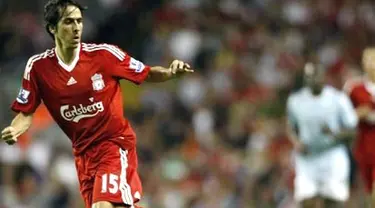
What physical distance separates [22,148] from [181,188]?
2069mm

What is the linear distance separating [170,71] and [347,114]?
3.51m

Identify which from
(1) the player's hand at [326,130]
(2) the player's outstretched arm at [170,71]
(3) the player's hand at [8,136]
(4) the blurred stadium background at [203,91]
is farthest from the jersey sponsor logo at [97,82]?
(4) the blurred stadium background at [203,91]

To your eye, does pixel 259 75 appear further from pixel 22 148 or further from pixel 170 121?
pixel 22 148

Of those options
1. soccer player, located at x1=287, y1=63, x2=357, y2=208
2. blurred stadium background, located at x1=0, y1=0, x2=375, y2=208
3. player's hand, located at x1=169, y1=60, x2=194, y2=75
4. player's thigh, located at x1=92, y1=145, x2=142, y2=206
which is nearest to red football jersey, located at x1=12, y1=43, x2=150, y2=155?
player's thigh, located at x1=92, y1=145, x2=142, y2=206

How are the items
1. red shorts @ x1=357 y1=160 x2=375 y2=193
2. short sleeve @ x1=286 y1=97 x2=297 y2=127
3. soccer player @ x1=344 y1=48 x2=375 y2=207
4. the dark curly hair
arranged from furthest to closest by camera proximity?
short sleeve @ x1=286 y1=97 x2=297 y2=127, red shorts @ x1=357 y1=160 x2=375 y2=193, soccer player @ x1=344 y1=48 x2=375 y2=207, the dark curly hair

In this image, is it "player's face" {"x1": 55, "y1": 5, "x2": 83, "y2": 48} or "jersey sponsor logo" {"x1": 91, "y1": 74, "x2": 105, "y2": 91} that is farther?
"jersey sponsor logo" {"x1": 91, "y1": 74, "x2": 105, "y2": 91}

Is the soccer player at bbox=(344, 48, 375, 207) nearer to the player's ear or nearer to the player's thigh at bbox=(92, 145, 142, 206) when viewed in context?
the player's thigh at bbox=(92, 145, 142, 206)

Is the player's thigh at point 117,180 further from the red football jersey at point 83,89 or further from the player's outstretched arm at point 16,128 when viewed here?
the player's outstretched arm at point 16,128

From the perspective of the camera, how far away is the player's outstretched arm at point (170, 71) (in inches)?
339

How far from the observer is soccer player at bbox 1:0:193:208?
8805 millimetres

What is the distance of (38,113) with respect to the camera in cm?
1733

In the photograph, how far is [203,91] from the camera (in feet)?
58.0

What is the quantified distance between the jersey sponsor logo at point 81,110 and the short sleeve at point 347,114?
351 cm

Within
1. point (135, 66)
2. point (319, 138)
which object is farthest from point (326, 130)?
point (135, 66)
